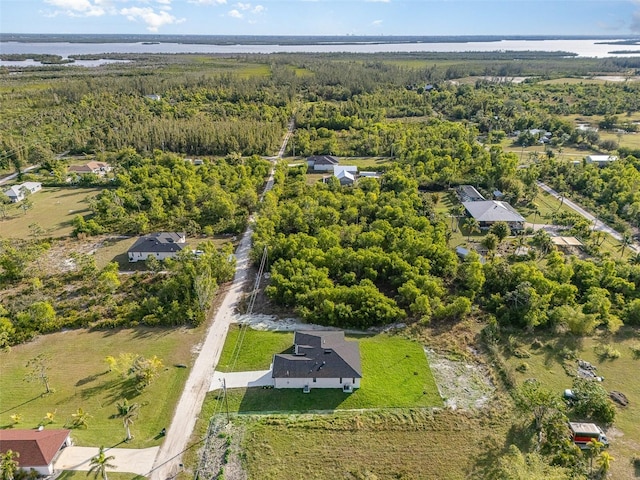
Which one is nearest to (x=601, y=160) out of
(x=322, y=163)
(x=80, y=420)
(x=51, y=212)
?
(x=322, y=163)

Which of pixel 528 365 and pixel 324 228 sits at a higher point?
pixel 324 228

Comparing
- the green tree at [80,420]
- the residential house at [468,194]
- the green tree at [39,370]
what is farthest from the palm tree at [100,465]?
the residential house at [468,194]

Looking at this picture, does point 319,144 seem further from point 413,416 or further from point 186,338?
point 413,416

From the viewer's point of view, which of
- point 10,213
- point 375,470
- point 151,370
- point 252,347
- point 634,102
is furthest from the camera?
point 634,102

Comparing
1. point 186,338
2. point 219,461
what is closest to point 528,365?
point 219,461

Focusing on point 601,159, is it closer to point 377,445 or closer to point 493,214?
point 493,214

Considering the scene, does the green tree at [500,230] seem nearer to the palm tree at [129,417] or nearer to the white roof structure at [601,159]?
the palm tree at [129,417]
